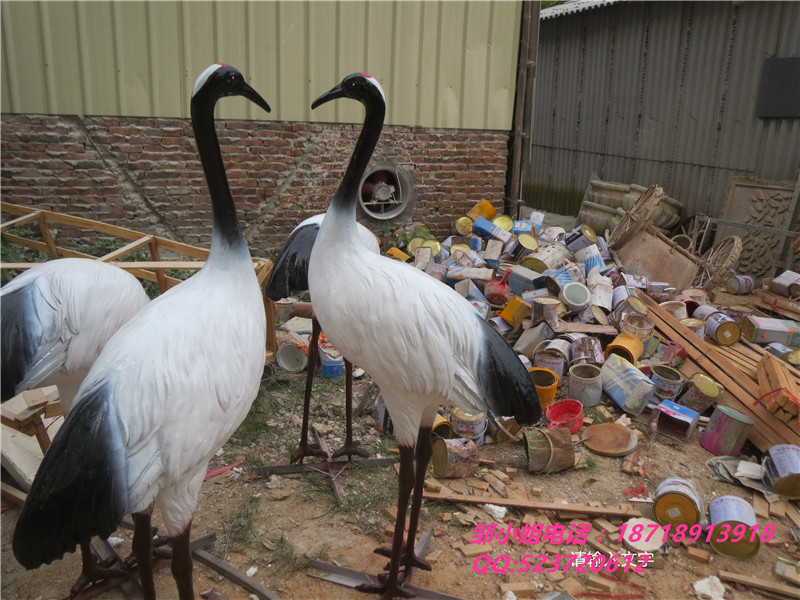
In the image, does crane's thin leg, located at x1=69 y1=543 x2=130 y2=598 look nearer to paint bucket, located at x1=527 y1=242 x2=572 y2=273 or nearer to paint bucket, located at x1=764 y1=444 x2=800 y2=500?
paint bucket, located at x1=764 y1=444 x2=800 y2=500

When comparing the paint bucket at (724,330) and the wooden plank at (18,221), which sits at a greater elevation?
the wooden plank at (18,221)

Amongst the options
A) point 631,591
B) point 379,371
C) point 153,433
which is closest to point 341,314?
point 379,371

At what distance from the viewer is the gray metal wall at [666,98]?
25.2ft

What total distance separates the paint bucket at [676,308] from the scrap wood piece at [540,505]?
9.33 ft

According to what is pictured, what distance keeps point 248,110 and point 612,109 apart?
6812mm

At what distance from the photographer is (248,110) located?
20.4 feet

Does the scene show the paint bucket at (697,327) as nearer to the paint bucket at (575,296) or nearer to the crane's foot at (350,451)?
the paint bucket at (575,296)

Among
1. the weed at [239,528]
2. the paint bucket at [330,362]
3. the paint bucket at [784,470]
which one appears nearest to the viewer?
the weed at [239,528]

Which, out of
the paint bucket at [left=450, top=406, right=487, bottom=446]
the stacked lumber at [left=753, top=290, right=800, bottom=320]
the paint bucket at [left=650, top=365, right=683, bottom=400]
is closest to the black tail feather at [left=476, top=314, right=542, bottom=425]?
the paint bucket at [left=450, top=406, right=487, bottom=446]

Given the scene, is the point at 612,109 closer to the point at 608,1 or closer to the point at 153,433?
the point at 608,1

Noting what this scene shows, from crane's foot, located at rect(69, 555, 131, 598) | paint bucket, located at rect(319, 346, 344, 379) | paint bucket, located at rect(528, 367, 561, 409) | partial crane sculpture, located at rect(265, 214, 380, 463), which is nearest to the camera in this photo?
crane's foot, located at rect(69, 555, 131, 598)

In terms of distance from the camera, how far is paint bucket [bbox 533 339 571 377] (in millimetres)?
4648

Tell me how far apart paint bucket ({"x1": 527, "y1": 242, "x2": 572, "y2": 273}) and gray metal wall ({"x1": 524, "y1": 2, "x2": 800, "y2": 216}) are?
3.25 metres

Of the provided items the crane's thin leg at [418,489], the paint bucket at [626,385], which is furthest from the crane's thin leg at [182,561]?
the paint bucket at [626,385]
